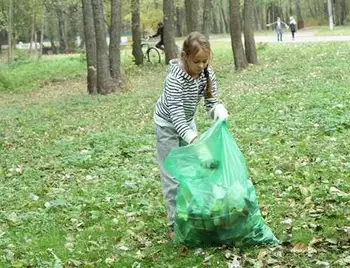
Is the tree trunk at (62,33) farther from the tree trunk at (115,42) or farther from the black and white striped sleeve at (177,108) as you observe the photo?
the black and white striped sleeve at (177,108)

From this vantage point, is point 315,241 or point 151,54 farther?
point 151,54

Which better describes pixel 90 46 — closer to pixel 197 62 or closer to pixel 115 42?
pixel 115 42

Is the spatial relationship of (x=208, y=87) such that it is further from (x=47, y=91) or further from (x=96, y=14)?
(x=47, y=91)

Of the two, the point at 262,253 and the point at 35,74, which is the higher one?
the point at 35,74

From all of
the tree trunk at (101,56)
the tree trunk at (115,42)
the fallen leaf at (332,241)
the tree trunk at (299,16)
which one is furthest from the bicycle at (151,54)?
the tree trunk at (299,16)

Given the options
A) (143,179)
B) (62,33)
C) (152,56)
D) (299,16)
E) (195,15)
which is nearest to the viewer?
(143,179)

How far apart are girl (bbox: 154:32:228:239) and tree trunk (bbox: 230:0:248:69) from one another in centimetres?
1350

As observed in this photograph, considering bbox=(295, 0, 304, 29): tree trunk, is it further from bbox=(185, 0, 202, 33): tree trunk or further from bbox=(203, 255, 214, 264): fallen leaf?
bbox=(203, 255, 214, 264): fallen leaf

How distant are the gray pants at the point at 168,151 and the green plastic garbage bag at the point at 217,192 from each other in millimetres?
272

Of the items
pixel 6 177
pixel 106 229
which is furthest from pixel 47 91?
pixel 106 229

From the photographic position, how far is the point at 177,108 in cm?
451

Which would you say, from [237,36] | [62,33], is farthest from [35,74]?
[62,33]

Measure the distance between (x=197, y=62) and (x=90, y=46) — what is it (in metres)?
13.5

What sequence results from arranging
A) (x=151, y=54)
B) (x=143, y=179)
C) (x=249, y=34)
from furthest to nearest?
(x=151, y=54)
(x=249, y=34)
(x=143, y=179)
